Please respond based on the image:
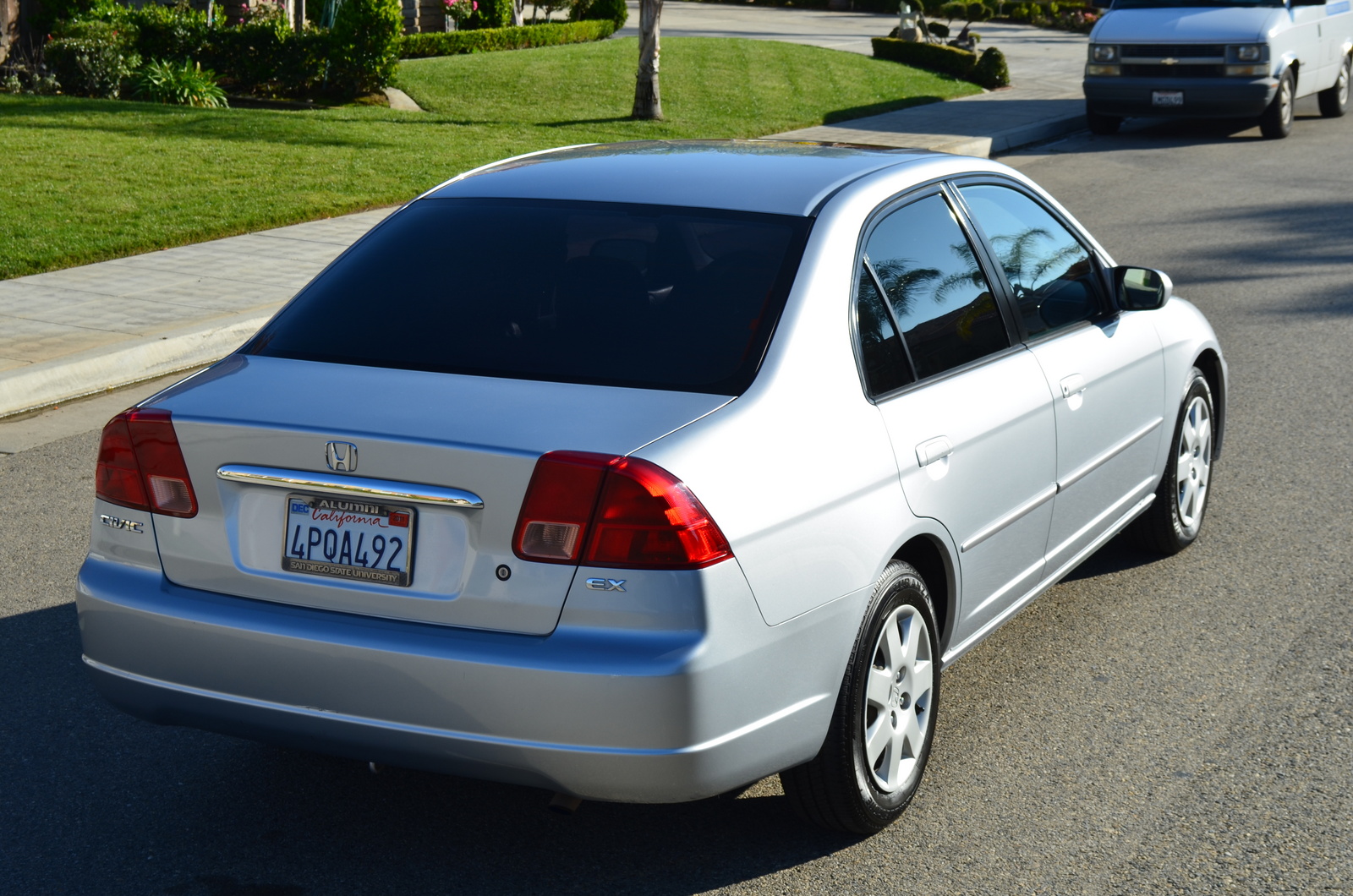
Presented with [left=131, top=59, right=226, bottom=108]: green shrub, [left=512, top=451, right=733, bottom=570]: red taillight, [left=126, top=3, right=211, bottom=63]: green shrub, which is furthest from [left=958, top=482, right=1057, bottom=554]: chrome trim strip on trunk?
[left=126, top=3, right=211, bottom=63]: green shrub

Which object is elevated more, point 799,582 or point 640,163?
point 640,163

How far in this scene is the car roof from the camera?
3.88 meters

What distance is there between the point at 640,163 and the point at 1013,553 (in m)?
1.55

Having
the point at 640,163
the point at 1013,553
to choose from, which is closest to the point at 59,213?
the point at 640,163

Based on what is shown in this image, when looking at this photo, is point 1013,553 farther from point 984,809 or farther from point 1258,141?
point 1258,141

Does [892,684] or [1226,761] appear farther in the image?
[1226,761]

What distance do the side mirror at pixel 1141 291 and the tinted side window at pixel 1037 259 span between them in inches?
3.5

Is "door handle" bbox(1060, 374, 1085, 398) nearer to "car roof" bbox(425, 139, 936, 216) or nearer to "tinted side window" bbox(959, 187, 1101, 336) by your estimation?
"tinted side window" bbox(959, 187, 1101, 336)

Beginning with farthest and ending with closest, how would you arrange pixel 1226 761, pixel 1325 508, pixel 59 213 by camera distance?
pixel 59 213, pixel 1325 508, pixel 1226 761

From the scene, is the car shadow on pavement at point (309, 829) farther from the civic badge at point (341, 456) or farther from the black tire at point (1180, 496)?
the black tire at point (1180, 496)

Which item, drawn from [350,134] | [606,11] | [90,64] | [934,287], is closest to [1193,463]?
[934,287]

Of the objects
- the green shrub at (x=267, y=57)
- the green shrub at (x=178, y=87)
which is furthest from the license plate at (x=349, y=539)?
the green shrub at (x=267, y=57)

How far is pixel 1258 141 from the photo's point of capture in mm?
18781

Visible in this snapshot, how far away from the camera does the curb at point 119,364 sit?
7.59 meters
